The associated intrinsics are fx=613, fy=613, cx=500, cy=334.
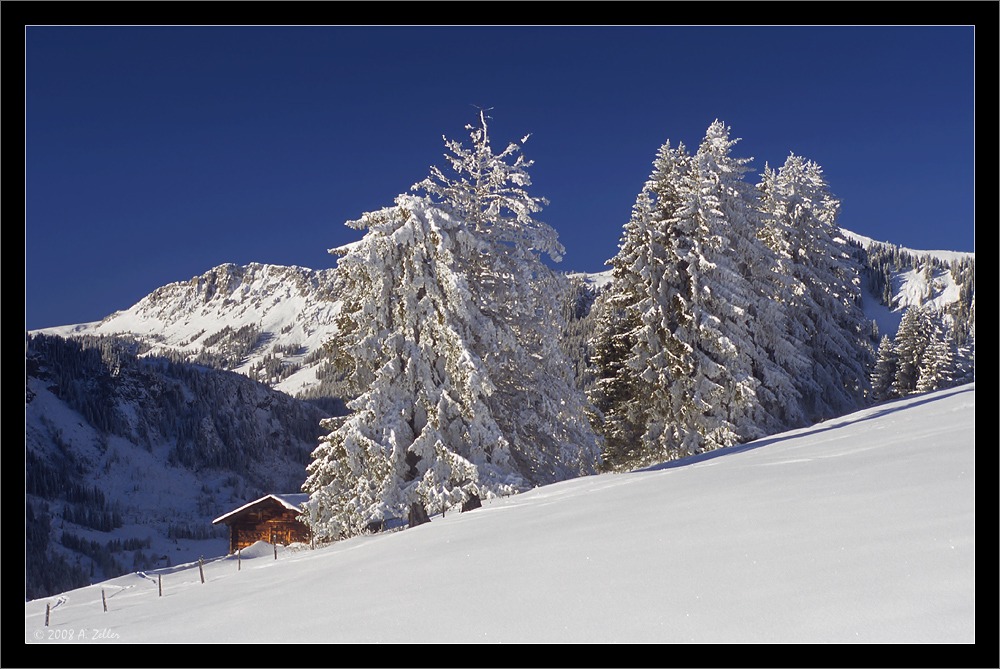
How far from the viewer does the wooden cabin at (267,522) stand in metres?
49.6

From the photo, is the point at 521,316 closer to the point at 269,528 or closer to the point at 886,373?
the point at 886,373

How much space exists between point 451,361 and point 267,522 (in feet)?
140

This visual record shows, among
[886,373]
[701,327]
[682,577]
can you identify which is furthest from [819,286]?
[682,577]

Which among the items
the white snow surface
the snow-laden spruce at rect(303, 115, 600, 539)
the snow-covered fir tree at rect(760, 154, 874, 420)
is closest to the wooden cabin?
the snow-laden spruce at rect(303, 115, 600, 539)

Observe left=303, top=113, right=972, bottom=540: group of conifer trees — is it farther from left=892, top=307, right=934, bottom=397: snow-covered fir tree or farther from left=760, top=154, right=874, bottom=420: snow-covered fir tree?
left=892, top=307, right=934, bottom=397: snow-covered fir tree

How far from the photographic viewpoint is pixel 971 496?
15.9 feet

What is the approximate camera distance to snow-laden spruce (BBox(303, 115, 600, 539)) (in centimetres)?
1452

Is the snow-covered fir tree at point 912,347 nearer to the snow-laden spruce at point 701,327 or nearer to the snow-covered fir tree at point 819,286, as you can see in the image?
the snow-covered fir tree at point 819,286

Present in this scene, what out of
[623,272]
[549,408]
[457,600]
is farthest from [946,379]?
[457,600]

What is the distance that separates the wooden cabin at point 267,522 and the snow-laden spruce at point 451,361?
36.8 meters

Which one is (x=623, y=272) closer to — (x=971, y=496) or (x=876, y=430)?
(x=876, y=430)

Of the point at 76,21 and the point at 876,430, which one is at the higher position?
the point at 76,21

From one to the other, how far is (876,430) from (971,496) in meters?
6.23

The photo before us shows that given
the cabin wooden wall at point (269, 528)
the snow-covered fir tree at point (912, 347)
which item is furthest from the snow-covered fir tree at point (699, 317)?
the cabin wooden wall at point (269, 528)
